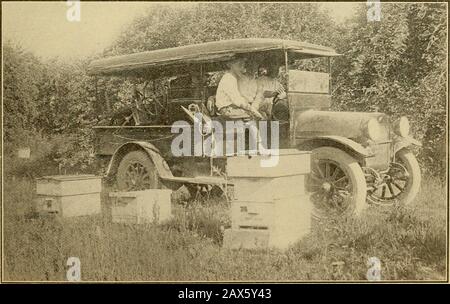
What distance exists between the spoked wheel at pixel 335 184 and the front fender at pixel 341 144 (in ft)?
0.17

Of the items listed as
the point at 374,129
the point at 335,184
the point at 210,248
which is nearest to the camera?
the point at 210,248

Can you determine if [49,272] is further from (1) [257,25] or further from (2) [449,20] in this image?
(2) [449,20]

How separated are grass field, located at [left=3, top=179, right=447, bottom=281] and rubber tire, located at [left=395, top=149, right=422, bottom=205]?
0.30 feet

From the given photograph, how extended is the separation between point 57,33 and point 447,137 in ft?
11.7

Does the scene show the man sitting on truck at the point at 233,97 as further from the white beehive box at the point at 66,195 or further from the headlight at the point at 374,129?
the white beehive box at the point at 66,195

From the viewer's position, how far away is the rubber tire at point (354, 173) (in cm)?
551

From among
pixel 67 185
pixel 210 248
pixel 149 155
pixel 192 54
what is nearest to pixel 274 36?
pixel 192 54

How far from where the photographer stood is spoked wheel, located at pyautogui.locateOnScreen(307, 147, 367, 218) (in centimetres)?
553

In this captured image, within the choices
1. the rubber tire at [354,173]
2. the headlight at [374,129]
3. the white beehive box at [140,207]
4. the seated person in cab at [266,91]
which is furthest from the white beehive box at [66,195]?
the headlight at [374,129]

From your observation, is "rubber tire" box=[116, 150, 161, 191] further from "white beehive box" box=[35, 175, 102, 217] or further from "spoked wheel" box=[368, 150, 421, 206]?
"spoked wheel" box=[368, 150, 421, 206]

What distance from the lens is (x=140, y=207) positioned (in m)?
5.91

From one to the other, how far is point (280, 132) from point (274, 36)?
47.1 inches

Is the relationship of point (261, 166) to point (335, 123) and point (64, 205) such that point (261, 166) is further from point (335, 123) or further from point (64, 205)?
point (64, 205)

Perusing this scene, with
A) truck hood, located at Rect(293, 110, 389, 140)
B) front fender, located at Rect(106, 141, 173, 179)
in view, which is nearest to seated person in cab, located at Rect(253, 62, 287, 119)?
truck hood, located at Rect(293, 110, 389, 140)
